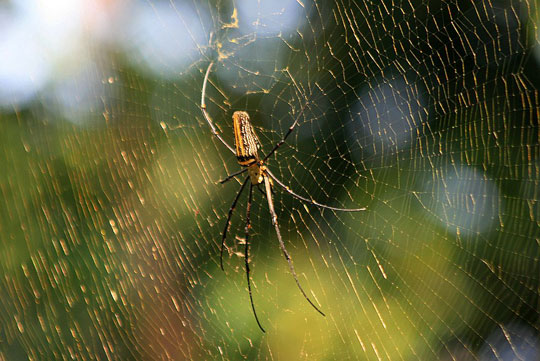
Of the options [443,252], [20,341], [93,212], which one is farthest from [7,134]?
[443,252]

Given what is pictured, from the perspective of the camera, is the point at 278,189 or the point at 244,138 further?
the point at 278,189

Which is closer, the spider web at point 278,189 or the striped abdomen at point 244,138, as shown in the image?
the striped abdomen at point 244,138

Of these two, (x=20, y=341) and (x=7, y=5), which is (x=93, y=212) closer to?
(x=20, y=341)

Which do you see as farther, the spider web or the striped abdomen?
the spider web

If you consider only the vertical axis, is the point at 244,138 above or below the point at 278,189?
above
